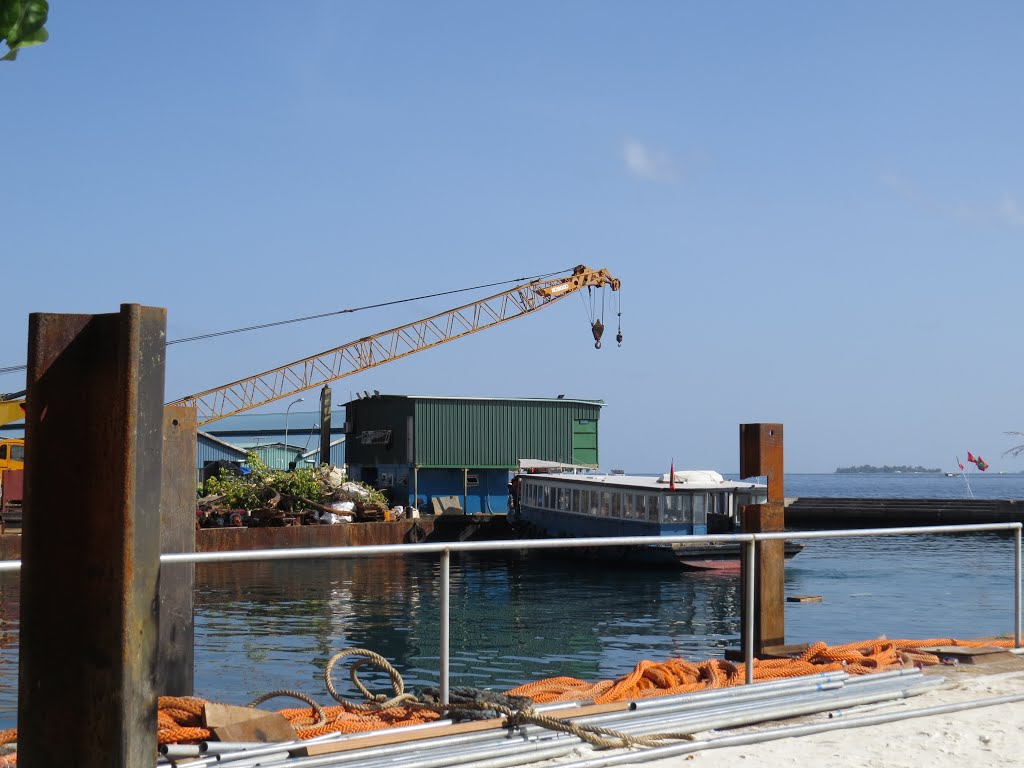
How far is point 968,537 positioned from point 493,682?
4912 centimetres

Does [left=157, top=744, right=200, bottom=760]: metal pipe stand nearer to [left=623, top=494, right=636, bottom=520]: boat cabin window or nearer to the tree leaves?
the tree leaves

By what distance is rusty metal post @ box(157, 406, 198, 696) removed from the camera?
8.52 meters

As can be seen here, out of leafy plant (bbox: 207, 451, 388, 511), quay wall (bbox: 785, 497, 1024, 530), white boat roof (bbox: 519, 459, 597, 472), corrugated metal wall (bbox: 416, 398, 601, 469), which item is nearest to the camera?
leafy plant (bbox: 207, 451, 388, 511)

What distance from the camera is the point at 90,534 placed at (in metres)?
3.44

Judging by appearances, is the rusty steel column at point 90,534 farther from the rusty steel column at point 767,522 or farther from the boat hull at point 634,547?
the boat hull at point 634,547

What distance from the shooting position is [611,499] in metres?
43.8

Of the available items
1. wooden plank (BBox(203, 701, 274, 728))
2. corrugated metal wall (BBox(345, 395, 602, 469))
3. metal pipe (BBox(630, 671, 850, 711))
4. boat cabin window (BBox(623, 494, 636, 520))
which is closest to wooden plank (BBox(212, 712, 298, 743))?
wooden plank (BBox(203, 701, 274, 728))

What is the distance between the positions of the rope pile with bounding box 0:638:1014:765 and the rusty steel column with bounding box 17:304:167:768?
80.5 inches

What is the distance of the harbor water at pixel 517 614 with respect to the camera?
67.6 ft

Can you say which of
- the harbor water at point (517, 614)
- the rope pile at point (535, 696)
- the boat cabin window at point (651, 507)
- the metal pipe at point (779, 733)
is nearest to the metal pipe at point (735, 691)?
the rope pile at point (535, 696)

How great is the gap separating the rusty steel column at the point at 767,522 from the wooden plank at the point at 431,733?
3.65 m

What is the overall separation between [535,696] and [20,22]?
19.5 feet

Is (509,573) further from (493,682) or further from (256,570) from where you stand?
(493,682)

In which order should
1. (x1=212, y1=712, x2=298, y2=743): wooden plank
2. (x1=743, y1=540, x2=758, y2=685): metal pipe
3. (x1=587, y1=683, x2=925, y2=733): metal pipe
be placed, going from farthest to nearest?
(x1=743, y1=540, x2=758, y2=685): metal pipe
(x1=587, y1=683, x2=925, y2=733): metal pipe
(x1=212, y1=712, x2=298, y2=743): wooden plank
